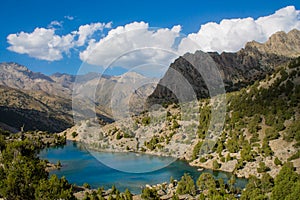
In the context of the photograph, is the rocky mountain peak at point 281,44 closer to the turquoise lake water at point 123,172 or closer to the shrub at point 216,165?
the turquoise lake water at point 123,172

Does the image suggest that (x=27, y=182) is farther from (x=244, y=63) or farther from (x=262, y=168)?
(x=244, y=63)

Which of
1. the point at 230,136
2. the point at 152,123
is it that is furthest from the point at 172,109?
the point at 230,136

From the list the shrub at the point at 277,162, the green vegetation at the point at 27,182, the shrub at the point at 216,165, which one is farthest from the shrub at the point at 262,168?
the green vegetation at the point at 27,182

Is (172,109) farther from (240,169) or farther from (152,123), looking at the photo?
(240,169)

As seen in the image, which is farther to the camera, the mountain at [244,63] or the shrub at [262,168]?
the mountain at [244,63]

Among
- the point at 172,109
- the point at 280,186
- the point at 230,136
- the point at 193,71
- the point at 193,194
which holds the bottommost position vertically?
the point at 193,194

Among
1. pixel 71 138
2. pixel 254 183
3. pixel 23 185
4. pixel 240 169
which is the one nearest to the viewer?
pixel 23 185

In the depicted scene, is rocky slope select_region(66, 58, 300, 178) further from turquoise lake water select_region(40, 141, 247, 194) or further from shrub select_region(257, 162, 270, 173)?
turquoise lake water select_region(40, 141, 247, 194)

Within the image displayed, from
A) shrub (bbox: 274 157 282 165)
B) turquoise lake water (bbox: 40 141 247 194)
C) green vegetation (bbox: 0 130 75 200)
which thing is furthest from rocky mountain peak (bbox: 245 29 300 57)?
green vegetation (bbox: 0 130 75 200)
